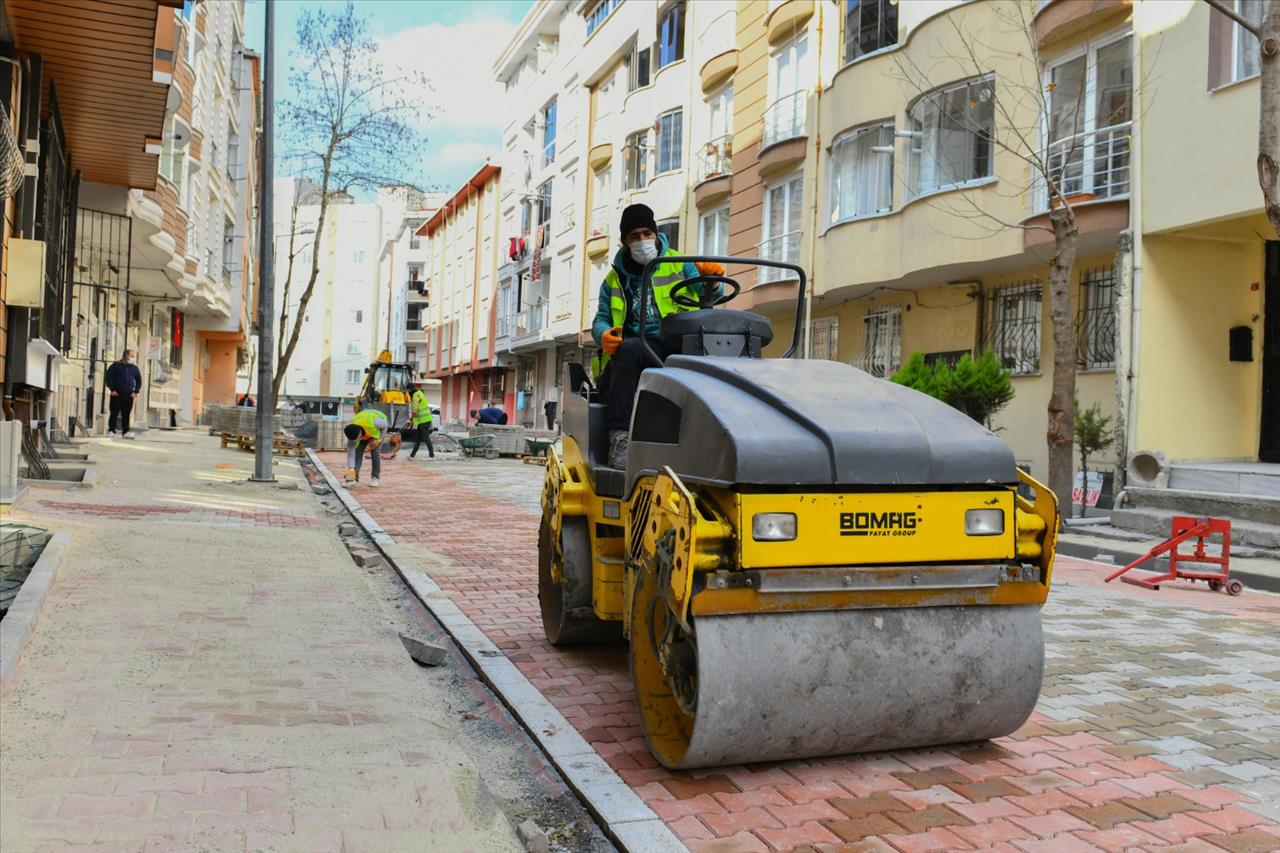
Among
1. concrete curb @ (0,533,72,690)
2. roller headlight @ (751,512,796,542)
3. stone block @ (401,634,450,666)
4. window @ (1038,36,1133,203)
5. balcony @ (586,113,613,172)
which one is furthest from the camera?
balcony @ (586,113,613,172)

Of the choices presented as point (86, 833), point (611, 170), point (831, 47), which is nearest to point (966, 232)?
point (831, 47)

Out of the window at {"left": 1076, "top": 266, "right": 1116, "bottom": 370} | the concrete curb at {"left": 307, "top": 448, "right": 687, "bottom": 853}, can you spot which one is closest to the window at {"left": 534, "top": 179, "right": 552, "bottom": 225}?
the window at {"left": 1076, "top": 266, "right": 1116, "bottom": 370}

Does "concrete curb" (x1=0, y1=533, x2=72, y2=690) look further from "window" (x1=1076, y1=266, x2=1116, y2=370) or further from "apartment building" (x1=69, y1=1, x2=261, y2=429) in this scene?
"window" (x1=1076, y1=266, x2=1116, y2=370)

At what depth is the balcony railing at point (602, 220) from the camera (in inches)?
1359

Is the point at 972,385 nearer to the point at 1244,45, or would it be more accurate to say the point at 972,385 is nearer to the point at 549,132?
the point at 1244,45

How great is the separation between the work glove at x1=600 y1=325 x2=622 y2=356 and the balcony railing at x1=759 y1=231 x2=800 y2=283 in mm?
16180

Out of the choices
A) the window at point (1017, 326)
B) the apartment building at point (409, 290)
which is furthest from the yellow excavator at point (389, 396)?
the apartment building at point (409, 290)

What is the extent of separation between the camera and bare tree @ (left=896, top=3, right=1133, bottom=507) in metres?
13.1

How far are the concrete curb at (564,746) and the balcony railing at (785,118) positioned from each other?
16.7 metres

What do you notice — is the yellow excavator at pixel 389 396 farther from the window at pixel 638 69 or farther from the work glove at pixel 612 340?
the work glove at pixel 612 340

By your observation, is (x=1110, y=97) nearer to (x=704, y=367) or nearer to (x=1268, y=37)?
(x=1268, y=37)

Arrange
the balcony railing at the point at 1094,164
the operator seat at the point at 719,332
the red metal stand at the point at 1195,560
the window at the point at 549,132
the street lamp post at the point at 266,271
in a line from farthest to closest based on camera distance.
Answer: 1. the window at the point at 549,132
2. the street lamp post at the point at 266,271
3. the balcony railing at the point at 1094,164
4. the red metal stand at the point at 1195,560
5. the operator seat at the point at 719,332

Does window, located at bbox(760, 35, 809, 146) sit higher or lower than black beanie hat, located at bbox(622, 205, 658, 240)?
higher

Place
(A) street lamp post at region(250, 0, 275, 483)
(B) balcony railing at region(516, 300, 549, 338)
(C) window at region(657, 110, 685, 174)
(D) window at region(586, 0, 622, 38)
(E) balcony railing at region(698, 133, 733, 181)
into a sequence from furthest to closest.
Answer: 1. (B) balcony railing at region(516, 300, 549, 338)
2. (D) window at region(586, 0, 622, 38)
3. (C) window at region(657, 110, 685, 174)
4. (E) balcony railing at region(698, 133, 733, 181)
5. (A) street lamp post at region(250, 0, 275, 483)
